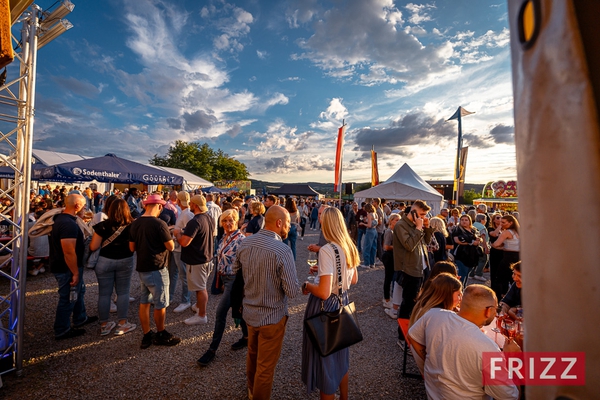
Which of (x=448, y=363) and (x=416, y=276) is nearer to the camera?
(x=448, y=363)

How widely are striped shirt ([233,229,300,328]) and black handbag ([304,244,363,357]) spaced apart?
32 centimetres

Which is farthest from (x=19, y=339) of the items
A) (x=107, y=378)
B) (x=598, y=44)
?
(x=598, y=44)

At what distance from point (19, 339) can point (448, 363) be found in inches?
177

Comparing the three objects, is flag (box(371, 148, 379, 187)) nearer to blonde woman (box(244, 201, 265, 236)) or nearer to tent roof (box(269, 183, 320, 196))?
blonde woman (box(244, 201, 265, 236))

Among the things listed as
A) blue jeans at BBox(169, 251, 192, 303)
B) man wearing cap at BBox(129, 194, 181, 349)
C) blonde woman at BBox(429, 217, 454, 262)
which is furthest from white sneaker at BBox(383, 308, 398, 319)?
blue jeans at BBox(169, 251, 192, 303)

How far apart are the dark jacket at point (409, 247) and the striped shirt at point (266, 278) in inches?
91.6

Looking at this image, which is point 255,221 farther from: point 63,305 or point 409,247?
point 63,305

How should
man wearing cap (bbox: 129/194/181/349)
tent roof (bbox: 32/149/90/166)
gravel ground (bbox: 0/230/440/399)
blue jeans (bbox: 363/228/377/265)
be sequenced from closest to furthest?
1. gravel ground (bbox: 0/230/440/399)
2. man wearing cap (bbox: 129/194/181/349)
3. blue jeans (bbox: 363/228/377/265)
4. tent roof (bbox: 32/149/90/166)

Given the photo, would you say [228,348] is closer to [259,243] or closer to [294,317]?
[294,317]

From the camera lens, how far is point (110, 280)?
152 inches

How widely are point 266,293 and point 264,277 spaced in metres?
0.16

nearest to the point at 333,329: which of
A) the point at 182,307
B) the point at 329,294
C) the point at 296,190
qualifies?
the point at 329,294

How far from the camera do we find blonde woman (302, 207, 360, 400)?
2.40 m

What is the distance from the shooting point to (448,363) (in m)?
1.94
